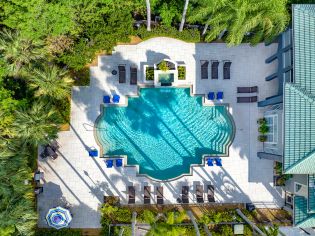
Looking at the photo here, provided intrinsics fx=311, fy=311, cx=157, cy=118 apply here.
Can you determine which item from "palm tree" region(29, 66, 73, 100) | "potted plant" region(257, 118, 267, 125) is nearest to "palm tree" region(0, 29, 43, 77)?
"palm tree" region(29, 66, 73, 100)

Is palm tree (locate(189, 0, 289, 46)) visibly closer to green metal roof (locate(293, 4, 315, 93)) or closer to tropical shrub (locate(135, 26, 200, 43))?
green metal roof (locate(293, 4, 315, 93))

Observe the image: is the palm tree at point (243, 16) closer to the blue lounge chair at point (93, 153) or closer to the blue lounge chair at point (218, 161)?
the blue lounge chair at point (218, 161)

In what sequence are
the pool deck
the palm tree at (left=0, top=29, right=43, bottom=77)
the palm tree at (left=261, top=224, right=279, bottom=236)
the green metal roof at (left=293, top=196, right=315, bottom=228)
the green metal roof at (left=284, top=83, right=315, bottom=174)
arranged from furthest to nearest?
the pool deck < the palm tree at (left=261, top=224, right=279, bottom=236) < the green metal roof at (left=293, top=196, right=315, bottom=228) < the palm tree at (left=0, top=29, right=43, bottom=77) < the green metal roof at (left=284, top=83, right=315, bottom=174)

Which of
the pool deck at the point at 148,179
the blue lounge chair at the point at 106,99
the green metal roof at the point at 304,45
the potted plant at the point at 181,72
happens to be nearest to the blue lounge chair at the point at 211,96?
the pool deck at the point at 148,179

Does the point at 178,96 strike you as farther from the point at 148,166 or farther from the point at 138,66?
the point at 148,166

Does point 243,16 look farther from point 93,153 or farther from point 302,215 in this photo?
point 93,153

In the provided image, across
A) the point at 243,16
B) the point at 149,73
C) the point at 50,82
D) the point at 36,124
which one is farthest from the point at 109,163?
the point at 243,16

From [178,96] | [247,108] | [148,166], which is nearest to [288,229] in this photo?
[247,108]
